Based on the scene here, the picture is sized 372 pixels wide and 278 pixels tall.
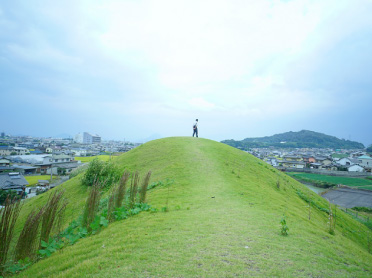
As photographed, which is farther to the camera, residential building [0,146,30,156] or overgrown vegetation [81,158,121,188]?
residential building [0,146,30,156]

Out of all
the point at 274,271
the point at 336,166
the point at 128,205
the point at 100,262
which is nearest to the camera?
the point at 274,271

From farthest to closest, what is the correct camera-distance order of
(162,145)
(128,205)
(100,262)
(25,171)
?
1. (25,171)
2. (162,145)
3. (128,205)
4. (100,262)

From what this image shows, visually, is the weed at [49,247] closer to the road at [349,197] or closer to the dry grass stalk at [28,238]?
the dry grass stalk at [28,238]

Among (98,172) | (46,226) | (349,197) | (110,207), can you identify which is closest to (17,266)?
(46,226)

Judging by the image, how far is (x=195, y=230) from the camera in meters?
6.50

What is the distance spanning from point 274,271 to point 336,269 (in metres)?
2.07

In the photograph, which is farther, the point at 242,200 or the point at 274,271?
the point at 242,200

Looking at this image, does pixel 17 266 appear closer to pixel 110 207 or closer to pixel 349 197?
pixel 110 207

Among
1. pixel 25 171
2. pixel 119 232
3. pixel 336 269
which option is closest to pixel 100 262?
pixel 119 232

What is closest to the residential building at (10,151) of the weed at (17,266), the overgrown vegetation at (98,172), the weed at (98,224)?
the overgrown vegetation at (98,172)

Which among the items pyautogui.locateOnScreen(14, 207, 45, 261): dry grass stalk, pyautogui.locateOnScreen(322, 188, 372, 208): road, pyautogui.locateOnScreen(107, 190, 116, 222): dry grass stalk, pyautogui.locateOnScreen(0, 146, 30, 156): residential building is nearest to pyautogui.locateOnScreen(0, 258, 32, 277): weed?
pyautogui.locateOnScreen(14, 207, 45, 261): dry grass stalk

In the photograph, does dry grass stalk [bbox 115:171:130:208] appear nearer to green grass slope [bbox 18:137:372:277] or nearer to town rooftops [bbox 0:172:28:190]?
green grass slope [bbox 18:137:372:277]

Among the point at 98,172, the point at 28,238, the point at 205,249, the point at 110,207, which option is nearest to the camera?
the point at 205,249

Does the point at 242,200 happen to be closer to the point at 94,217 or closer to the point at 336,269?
the point at 336,269
